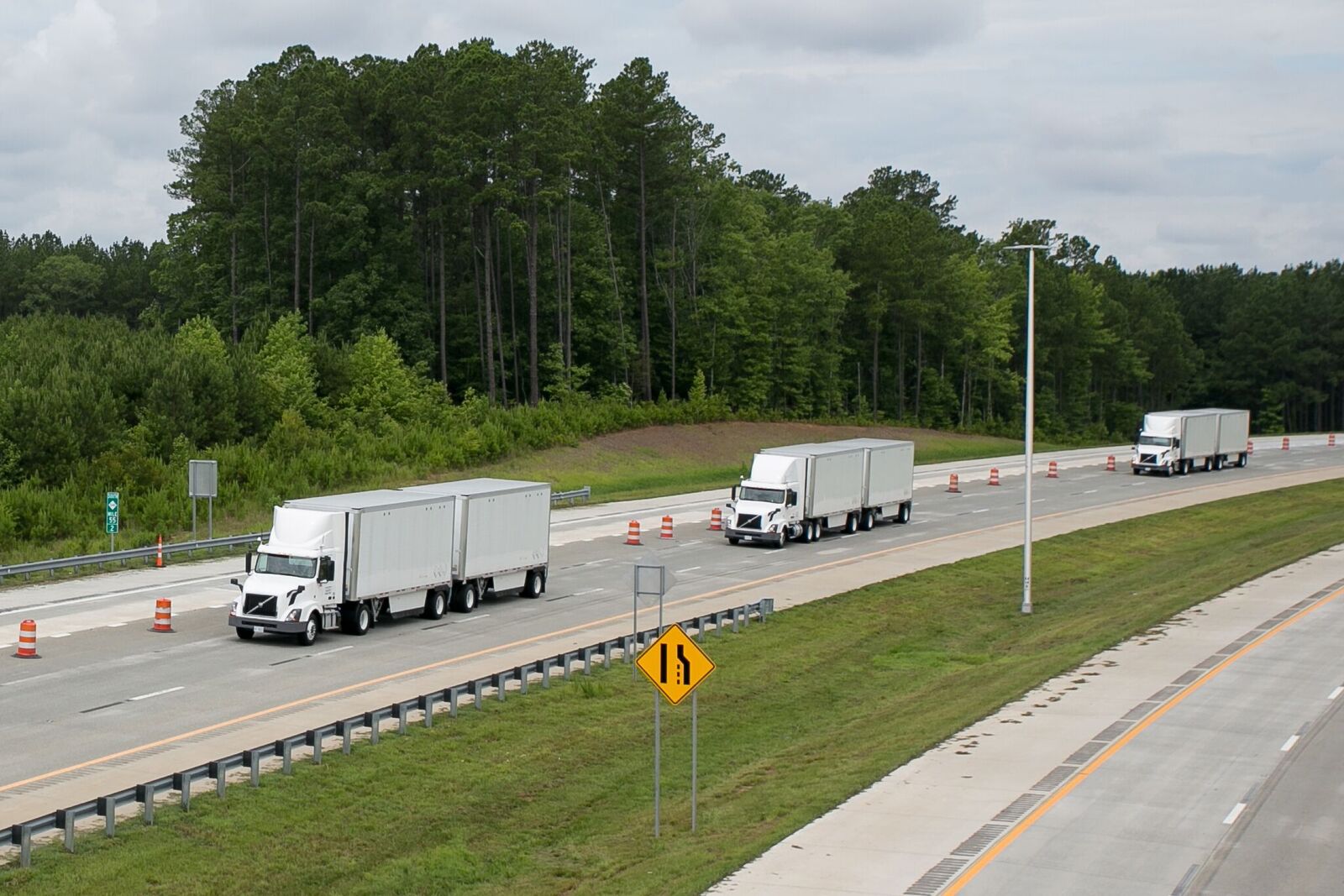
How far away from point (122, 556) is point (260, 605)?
38.1ft

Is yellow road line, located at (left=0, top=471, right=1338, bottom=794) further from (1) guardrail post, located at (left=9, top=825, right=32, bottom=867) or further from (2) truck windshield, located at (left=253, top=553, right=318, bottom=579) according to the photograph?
(2) truck windshield, located at (left=253, top=553, right=318, bottom=579)

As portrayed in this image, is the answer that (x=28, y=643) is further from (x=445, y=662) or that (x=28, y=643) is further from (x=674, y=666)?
(x=674, y=666)

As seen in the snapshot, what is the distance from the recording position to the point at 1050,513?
61.0 meters

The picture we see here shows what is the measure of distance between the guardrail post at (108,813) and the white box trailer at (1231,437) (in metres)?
69.9

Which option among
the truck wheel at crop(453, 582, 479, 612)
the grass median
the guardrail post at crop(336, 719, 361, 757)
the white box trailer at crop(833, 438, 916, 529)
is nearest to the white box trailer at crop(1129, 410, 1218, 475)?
the white box trailer at crop(833, 438, 916, 529)

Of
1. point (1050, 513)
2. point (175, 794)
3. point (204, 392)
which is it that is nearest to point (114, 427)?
point (204, 392)

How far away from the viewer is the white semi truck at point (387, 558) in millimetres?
32500

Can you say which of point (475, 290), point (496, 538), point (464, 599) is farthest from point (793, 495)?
point (475, 290)

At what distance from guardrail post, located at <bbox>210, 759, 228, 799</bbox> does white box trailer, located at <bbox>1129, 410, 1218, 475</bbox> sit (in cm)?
6341

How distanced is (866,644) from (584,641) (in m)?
6.56

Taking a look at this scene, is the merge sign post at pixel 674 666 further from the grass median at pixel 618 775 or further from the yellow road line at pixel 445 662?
the yellow road line at pixel 445 662

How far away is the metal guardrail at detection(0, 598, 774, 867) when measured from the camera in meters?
18.3

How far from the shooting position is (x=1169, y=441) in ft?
254

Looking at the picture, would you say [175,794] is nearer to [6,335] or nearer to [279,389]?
[279,389]
